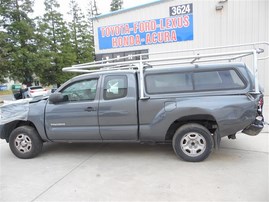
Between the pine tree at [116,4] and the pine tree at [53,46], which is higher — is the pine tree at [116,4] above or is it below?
above

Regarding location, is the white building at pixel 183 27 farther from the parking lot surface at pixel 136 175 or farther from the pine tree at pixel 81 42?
the pine tree at pixel 81 42

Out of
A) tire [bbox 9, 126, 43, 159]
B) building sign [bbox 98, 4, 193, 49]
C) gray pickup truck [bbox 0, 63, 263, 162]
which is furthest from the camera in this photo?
building sign [bbox 98, 4, 193, 49]

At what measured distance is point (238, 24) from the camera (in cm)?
1279

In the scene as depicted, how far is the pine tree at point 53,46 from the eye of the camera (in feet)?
76.4

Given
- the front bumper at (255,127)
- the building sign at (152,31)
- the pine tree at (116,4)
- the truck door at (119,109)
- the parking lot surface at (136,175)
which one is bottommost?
the parking lot surface at (136,175)

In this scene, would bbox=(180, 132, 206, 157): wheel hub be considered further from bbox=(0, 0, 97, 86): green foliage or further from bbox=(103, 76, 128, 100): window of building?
bbox=(0, 0, 97, 86): green foliage

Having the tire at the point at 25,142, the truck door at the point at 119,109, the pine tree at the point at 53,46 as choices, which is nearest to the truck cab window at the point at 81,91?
the truck door at the point at 119,109

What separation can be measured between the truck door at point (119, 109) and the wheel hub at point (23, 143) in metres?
1.59

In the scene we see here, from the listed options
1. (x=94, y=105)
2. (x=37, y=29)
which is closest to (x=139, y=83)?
(x=94, y=105)

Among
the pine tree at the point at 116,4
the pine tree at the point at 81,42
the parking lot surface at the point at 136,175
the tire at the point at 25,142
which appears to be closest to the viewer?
the parking lot surface at the point at 136,175

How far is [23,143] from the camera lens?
16.7 feet

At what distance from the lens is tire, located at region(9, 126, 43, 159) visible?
5.04m

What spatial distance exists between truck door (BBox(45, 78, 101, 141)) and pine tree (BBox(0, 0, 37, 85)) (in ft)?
58.3

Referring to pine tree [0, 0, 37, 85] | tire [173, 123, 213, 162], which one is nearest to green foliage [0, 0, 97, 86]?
pine tree [0, 0, 37, 85]
